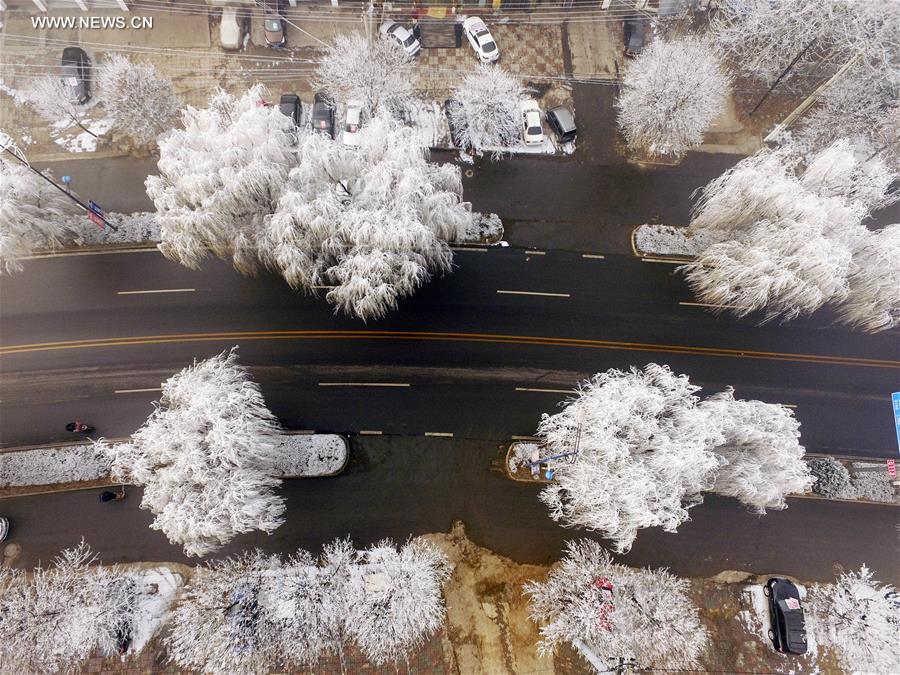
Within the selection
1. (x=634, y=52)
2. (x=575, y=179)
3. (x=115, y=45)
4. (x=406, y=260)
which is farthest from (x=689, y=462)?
(x=115, y=45)

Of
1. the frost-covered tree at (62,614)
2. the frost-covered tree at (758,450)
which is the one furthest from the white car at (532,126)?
the frost-covered tree at (62,614)

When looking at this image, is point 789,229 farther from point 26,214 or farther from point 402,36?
point 26,214

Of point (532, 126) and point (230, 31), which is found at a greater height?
point (230, 31)

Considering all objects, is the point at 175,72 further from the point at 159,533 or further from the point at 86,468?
the point at 159,533

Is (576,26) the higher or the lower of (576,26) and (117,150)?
the higher

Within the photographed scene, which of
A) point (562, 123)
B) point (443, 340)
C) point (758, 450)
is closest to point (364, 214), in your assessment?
point (443, 340)

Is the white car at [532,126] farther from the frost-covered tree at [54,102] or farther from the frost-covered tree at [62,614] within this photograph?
the frost-covered tree at [62,614]

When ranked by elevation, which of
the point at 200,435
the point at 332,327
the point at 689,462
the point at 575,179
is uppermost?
the point at 575,179
